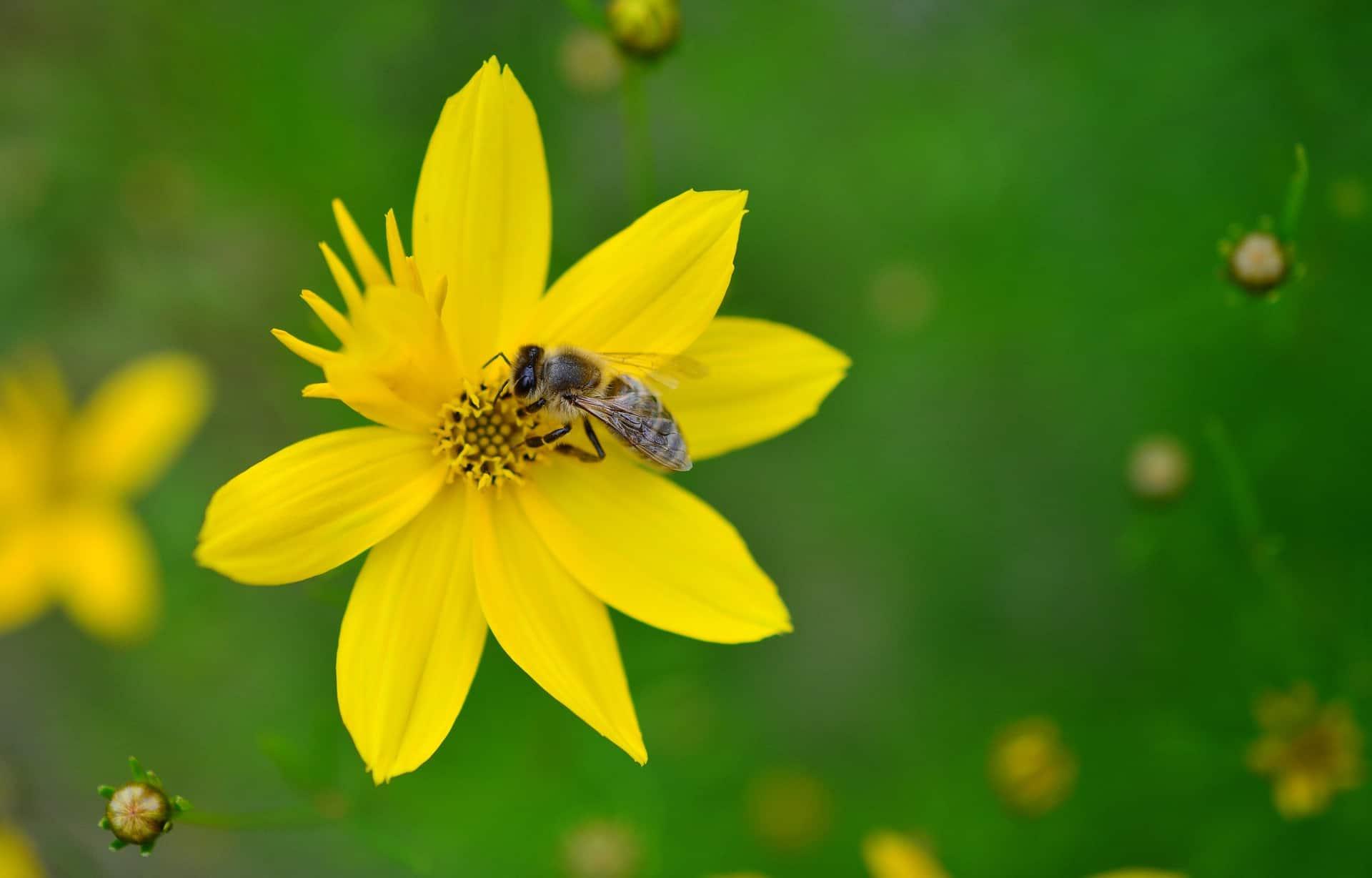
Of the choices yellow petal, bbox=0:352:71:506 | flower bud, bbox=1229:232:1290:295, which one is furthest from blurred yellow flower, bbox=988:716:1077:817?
yellow petal, bbox=0:352:71:506

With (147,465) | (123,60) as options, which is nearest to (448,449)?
(147,465)

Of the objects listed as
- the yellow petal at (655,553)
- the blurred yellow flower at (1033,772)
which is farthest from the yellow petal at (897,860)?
the yellow petal at (655,553)

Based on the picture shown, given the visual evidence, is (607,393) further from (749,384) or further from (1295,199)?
(1295,199)

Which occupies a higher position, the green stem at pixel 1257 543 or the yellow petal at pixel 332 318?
the green stem at pixel 1257 543

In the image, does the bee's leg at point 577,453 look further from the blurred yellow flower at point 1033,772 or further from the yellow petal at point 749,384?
the blurred yellow flower at point 1033,772

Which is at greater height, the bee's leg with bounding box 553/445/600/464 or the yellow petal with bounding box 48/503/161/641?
the bee's leg with bounding box 553/445/600/464

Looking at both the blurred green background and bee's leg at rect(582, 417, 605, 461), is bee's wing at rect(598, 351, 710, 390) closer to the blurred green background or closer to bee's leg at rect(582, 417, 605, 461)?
bee's leg at rect(582, 417, 605, 461)
